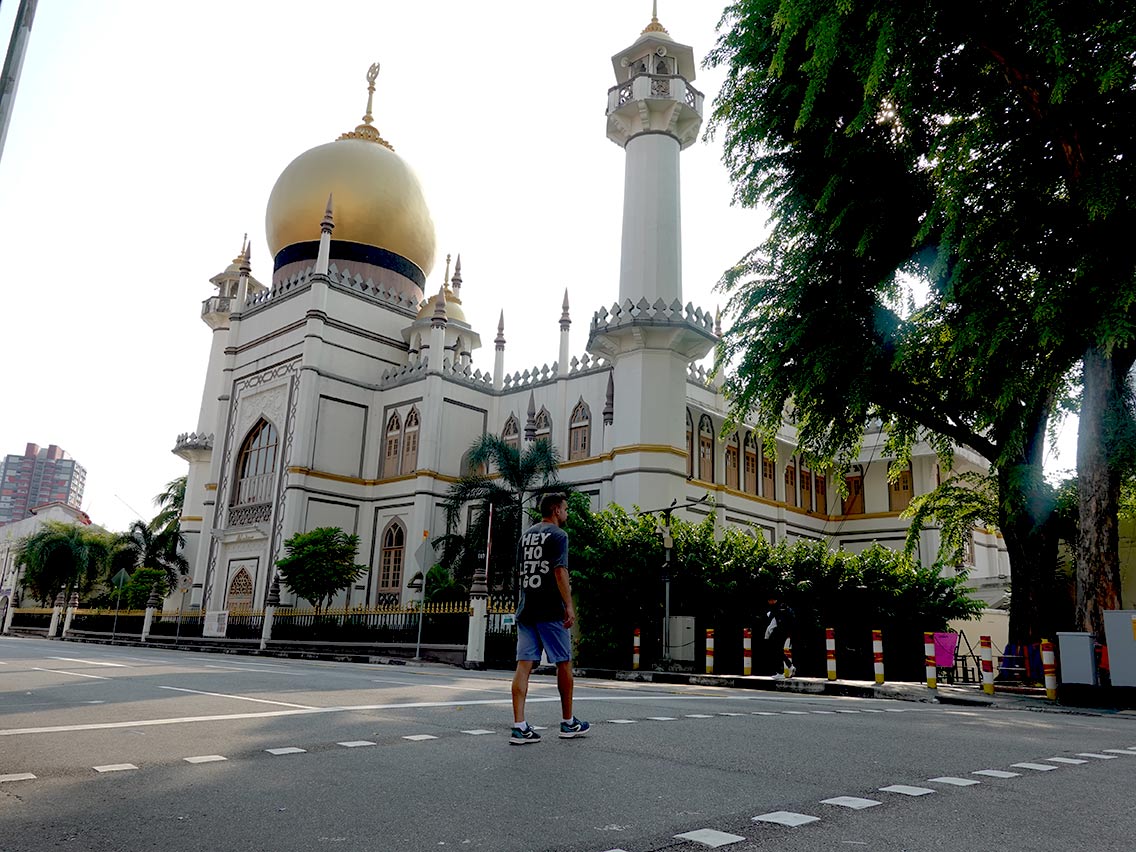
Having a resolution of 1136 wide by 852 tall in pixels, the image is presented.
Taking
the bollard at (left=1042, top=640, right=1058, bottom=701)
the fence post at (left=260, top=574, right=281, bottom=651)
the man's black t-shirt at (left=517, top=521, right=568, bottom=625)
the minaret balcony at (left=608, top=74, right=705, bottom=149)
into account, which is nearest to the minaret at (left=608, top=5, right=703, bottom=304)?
the minaret balcony at (left=608, top=74, right=705, bottom=149)

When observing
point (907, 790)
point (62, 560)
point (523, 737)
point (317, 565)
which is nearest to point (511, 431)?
point (317, 565)

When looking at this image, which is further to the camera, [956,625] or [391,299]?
[391,299]

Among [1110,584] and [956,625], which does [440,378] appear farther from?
[1110,584]

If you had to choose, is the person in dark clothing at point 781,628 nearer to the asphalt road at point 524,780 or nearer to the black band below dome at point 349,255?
the asphalt road at point 524,780

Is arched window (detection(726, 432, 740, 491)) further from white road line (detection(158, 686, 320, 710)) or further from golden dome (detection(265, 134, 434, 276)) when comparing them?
white road line (detection(158, 686, 320, 710))

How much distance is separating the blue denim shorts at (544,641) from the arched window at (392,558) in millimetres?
Result: 24490

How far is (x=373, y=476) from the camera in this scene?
A: 31.3 metres

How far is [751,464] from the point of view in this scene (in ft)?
105

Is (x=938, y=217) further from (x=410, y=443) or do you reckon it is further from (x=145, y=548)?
(x=145, y=548)

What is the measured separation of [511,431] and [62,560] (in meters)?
30.3

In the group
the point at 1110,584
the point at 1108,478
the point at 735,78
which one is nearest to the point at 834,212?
the point at 735,78

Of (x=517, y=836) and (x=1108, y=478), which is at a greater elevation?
(x=1108, y=478)

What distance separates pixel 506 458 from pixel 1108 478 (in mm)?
16202

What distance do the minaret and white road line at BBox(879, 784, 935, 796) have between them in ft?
69.7
